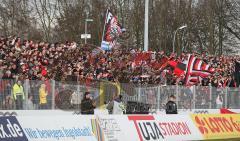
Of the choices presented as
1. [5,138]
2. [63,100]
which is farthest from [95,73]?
[5,138]

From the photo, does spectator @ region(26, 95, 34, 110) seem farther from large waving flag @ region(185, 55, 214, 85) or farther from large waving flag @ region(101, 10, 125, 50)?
large waving flag @ region(185, 55, 214, 85)

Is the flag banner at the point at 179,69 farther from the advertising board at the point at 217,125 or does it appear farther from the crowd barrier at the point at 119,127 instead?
the advertising board at the point at 217,125

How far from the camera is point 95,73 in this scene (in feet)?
92.3

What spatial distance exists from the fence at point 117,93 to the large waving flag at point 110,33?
3.75 m

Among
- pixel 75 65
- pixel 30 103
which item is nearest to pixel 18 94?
pixel 30 103

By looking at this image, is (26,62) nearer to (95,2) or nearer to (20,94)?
(20,94)

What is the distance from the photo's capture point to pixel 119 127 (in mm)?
19453

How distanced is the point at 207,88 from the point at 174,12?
132ft

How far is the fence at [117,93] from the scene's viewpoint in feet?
74.5

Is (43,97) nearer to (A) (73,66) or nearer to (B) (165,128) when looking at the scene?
(A) (73,66)

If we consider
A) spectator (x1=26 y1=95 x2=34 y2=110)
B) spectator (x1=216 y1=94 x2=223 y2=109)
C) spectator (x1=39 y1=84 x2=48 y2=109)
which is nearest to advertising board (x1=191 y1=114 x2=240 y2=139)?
spectator (x1=39 y1=84 x2=48 y2=109)

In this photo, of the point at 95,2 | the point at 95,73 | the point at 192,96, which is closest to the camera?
the point at 95,73

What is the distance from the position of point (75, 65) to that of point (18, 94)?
539 cm

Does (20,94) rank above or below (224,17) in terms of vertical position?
below
